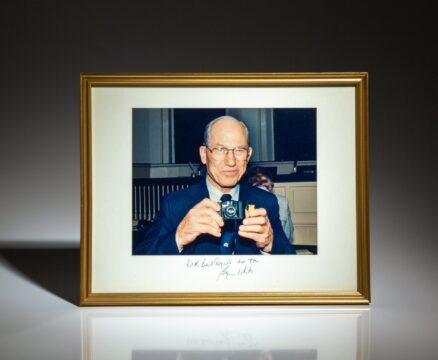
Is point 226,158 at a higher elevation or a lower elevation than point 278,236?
higher

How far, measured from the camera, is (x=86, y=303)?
1.57m

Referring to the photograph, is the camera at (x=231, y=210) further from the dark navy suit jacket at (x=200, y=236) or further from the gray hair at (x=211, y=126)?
the gray hair at (x=211, y=126)

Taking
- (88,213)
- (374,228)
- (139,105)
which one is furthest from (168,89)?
(374,228)

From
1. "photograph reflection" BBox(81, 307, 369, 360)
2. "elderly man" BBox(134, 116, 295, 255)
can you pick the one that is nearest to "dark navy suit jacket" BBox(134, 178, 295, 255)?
"elderly man" BBox(134, 116, 295, 255)

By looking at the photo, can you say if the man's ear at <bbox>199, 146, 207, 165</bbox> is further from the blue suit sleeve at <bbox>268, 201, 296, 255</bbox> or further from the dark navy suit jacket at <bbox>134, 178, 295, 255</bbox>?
the blue suit sleeve at <bbox>268, 201, 296, 255</bbox>

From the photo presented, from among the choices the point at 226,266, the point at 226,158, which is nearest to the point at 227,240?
the point at 226,266

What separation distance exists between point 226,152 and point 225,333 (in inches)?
15.0

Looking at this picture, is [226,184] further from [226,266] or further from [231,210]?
[226,266]

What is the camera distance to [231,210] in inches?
63.0

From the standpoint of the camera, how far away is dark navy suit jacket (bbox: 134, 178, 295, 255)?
1599 mm

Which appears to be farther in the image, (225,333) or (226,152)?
(226,152)

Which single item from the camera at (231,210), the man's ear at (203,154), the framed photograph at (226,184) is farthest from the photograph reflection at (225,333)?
the man's ear at (203,154)

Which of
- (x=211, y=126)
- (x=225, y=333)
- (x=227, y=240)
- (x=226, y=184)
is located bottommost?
(x=225, y=333)

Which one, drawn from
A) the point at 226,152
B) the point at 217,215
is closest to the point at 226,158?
the point at 226,152
